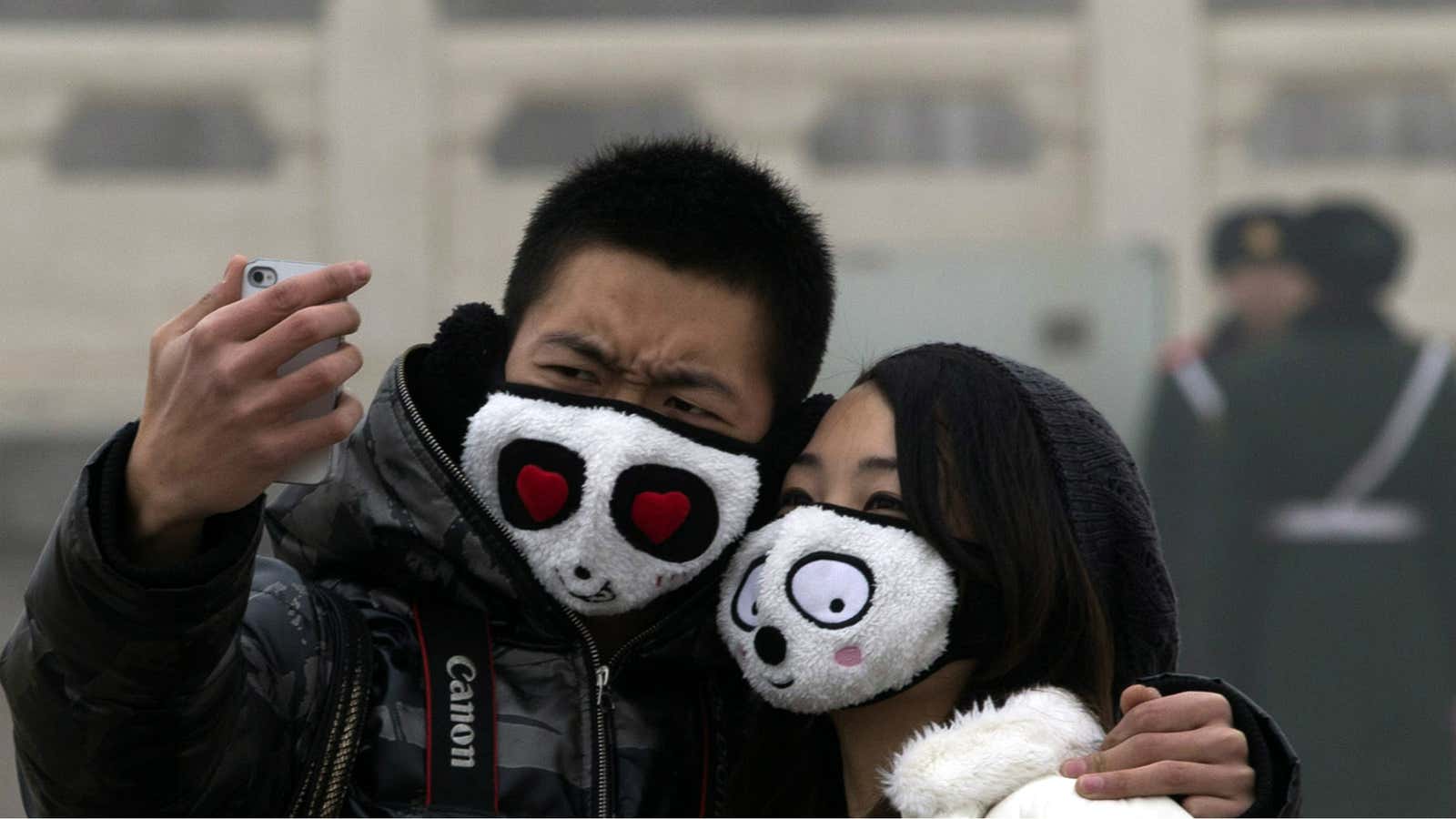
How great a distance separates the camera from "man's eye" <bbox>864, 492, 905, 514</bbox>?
5.11ft

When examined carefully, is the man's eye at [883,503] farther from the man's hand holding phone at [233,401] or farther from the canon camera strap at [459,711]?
the man's hand holding phone at [233,401]

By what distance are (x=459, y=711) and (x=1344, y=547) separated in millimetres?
3816

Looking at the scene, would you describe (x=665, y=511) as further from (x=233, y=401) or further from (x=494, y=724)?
(x=233, y=401)

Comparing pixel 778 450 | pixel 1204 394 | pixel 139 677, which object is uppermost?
pixel 778 450

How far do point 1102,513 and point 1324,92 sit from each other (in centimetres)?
852

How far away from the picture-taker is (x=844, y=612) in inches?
59.4

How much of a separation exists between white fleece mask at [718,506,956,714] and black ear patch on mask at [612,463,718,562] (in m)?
0.06

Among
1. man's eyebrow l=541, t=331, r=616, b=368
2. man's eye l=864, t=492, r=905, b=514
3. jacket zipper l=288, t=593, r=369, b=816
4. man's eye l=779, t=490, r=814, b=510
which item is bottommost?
jacket zipper l=288, t=593, r=369, b=816

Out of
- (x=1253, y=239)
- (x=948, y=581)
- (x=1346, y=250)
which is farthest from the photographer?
(x=1253, y=239)

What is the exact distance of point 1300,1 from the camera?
9.96 meters

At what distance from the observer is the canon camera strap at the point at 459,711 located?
154 centimetres

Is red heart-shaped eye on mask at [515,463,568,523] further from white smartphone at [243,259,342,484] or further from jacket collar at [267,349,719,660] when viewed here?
white smartphone at [243,259,342,484]

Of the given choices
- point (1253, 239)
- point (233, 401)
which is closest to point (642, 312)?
point (233, 401)

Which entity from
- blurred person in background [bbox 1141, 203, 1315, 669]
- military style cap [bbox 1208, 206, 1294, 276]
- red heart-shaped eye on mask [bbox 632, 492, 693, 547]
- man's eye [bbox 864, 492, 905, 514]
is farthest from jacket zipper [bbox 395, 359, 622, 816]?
military style cap [bbox 1208, 206, 1294, 276]
